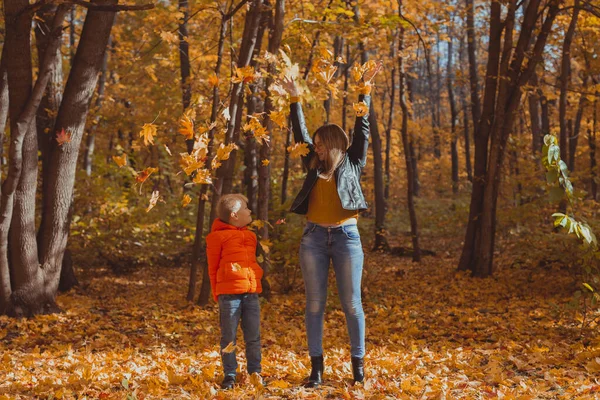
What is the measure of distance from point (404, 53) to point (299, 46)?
7.90ft

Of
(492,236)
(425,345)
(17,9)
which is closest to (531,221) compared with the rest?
(492,236)

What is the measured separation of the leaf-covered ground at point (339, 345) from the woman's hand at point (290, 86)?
200 centimetres

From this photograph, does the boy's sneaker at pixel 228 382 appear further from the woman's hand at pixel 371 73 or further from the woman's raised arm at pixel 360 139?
the woman's hand at pixel 371 73

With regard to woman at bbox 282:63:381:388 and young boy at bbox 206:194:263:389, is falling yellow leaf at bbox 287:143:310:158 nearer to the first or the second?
woman at bbox 282:63:381:388

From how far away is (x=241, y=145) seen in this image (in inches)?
502

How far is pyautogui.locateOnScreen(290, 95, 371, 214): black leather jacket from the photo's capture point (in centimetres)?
398

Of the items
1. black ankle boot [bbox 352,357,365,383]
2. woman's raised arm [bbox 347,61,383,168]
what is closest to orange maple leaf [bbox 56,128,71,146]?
woman's raised arm [bbox 347,61,383,168]

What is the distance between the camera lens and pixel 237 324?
4.25m

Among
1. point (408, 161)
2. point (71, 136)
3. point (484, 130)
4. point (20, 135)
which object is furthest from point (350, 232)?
point (408, 161)

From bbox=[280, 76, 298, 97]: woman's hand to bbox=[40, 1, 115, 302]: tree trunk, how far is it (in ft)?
13.3

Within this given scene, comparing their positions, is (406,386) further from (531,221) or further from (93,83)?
(531,221)

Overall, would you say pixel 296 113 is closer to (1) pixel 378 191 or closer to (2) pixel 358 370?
(2) pixel 358 370

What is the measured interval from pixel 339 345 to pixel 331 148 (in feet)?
9.34

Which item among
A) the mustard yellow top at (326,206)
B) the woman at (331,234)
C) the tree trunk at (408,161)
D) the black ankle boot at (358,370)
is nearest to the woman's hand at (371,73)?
the woman at (331,234)
